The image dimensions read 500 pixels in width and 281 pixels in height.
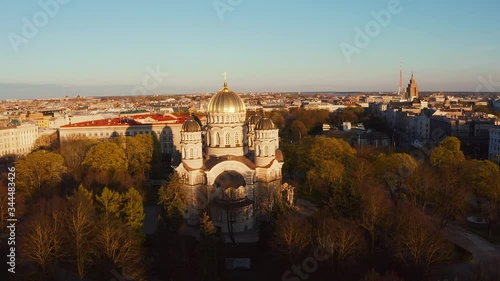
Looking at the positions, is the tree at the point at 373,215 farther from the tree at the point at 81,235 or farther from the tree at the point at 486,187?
the tree at the point at 81,235

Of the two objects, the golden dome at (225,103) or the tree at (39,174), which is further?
the golden dome at (225,103)

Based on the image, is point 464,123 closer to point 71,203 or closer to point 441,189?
point 441,189

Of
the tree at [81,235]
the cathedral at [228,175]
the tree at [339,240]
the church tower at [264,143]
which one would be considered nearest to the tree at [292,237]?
the tree at [339,240]

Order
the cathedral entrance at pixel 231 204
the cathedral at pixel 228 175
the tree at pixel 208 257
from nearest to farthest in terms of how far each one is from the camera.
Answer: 1. the tree at pixel 208 257
2. the cathedral entrance at pixel 231 204
3. the cathedral at pixel 228 175

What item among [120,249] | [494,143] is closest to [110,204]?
[120,249]

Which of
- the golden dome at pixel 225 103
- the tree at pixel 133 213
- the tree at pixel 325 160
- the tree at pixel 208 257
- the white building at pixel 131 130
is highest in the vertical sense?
the golden dome at pixel 225 103

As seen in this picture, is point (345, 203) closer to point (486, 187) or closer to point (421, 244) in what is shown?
point (421, 244)

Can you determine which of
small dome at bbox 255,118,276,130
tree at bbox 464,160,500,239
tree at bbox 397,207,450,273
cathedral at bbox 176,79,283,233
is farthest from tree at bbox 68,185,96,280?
tree at bbox 464,160,500,239

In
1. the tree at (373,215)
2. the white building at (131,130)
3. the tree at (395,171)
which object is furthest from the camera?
the white building at (131,130)
